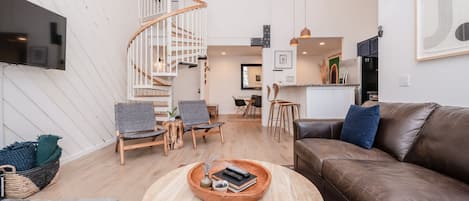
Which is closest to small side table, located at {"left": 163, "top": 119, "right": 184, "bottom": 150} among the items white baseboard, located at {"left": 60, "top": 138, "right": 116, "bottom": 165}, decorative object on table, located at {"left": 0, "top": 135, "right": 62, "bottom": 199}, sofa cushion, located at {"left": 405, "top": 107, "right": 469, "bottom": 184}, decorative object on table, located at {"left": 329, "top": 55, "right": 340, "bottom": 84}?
white baseboard, located at {"left": 60, "top": 138, "right": 116, "bottom": 165}

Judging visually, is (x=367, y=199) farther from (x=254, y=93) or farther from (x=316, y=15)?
(x=254, y=93)

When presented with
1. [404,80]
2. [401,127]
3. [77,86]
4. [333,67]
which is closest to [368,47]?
[333,67]

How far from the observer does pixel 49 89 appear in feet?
9.09

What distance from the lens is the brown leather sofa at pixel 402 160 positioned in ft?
3.75

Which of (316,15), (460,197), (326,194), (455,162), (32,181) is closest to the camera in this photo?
(460,197)

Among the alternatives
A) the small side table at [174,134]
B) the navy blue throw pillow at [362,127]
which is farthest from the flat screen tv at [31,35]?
the navy blue throw pillow at [362,127]

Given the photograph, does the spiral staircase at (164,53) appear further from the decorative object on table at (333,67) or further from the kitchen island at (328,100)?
the decorative object on table at (333,67)

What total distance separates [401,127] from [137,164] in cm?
279

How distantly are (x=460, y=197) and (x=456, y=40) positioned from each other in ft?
4.45

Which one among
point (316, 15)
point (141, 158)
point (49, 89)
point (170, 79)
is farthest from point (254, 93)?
point (49, 89)

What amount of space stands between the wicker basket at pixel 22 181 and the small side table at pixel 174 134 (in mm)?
1693

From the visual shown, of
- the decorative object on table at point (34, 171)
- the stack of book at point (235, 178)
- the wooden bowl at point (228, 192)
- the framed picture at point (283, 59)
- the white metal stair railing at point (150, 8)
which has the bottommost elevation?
the decorative object on table at point (34, 171)

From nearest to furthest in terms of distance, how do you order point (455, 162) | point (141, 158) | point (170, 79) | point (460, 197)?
point (460, 197)
point (455, 162)
point (141, 158)
point (170, 79)

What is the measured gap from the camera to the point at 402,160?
5.50ft
